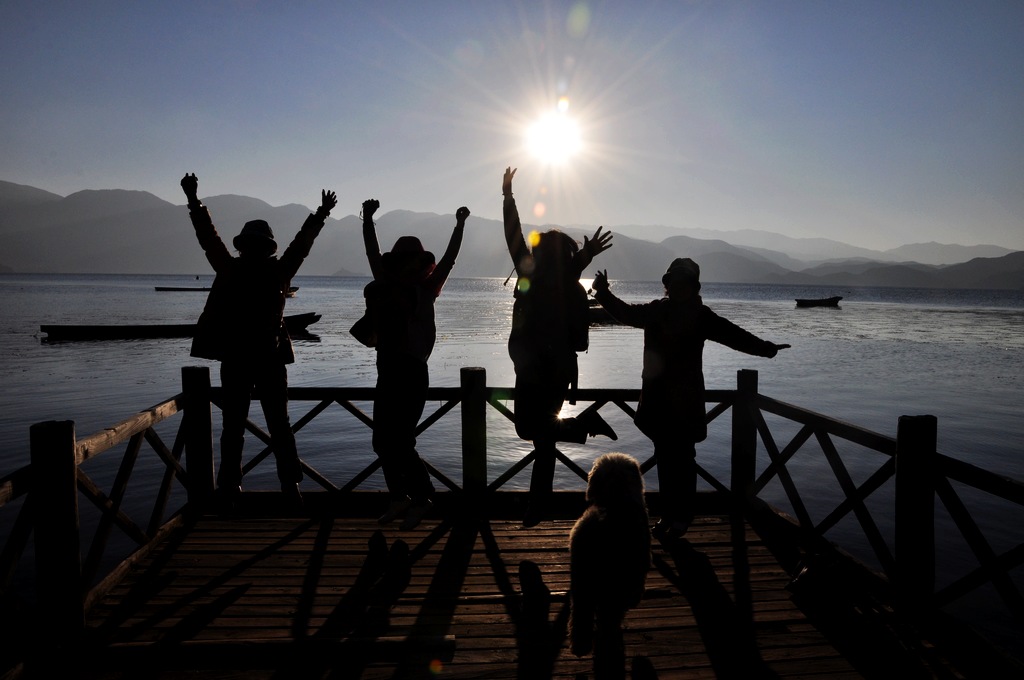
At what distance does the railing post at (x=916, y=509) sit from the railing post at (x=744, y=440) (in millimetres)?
2038

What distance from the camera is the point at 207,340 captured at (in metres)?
4.88

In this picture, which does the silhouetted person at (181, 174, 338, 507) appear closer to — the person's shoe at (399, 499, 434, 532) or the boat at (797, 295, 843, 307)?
the person's shoe at (399, 499, 434, 532)

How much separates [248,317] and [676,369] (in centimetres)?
378

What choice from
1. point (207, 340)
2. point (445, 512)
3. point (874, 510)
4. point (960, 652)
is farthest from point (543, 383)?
point (874, 510)

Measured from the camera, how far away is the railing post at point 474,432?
6.26m

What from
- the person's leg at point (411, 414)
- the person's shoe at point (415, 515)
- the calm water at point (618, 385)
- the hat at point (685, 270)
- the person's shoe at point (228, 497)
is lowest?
the calm water at point (618, 385)

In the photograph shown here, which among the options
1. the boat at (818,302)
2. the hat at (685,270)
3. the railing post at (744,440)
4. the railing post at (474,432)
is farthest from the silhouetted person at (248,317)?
the boat at (818,302)

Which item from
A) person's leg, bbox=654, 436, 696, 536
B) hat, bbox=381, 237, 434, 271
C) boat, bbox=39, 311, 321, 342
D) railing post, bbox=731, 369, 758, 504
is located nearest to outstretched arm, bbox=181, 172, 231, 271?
hat, bbox=381, 237, 434, 271

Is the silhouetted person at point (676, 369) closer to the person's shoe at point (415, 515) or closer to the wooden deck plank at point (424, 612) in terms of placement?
the wooden deck plank at point (424, 612)

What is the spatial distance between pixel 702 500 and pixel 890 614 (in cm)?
234

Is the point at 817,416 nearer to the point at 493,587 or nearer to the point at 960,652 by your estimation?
the point at 960,652

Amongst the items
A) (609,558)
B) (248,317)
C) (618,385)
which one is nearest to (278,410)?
(248,317)

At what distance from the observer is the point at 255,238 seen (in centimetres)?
493

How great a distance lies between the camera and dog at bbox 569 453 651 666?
3412 millimetres
